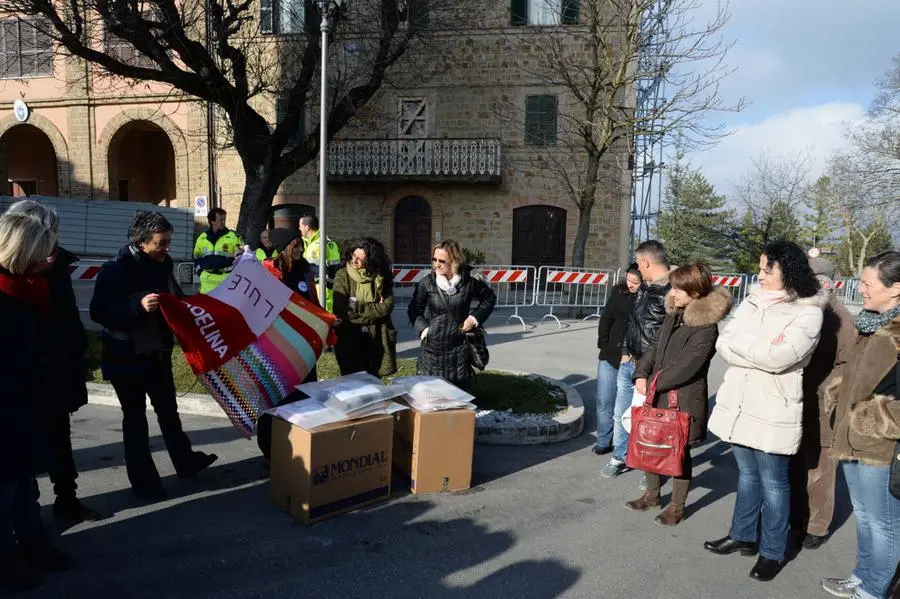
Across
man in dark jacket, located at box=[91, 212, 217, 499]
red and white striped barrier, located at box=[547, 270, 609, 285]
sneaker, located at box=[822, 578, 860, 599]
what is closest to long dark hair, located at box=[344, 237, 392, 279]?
man in dark jacket, located at box=[91, 212, 217, 499]

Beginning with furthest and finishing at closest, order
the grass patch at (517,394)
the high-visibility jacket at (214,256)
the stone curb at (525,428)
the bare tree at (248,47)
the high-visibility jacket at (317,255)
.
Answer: the bare tree at (248,47)
the high-visibility jacket at (317,255)
the high-visibility jacket at (214,256)
the grass patch at (517,394)
the stone curb at (525,428)

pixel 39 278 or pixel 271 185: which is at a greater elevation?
pixel 271 185

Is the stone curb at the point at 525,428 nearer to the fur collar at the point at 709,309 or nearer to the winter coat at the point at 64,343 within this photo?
the fur collar at the point at 709,309

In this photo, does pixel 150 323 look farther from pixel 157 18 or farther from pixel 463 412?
pixel 157 18

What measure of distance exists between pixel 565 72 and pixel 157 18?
10413mm

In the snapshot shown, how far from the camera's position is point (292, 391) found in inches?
183

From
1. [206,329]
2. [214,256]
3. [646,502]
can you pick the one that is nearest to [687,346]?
[646,502]

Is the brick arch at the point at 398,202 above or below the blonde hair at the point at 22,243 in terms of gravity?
above

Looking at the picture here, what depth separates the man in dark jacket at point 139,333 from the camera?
3.90m

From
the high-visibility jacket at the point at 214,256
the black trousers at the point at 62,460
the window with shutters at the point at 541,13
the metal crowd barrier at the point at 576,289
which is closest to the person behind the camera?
the black trousers at the point at 62,460

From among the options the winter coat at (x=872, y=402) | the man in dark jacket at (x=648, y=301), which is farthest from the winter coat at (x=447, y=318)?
the winter coat at (x=872, y=402)

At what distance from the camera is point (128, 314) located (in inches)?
152

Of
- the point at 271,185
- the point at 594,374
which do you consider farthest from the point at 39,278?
the point at 271,185

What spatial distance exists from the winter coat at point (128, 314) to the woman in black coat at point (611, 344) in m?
3.38
